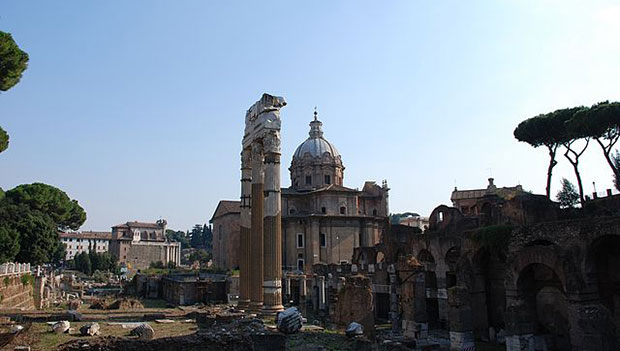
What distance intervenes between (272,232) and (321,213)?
23.8 m

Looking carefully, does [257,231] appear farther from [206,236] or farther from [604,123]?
[206,236]

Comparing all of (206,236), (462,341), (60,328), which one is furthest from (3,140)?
(206,236)

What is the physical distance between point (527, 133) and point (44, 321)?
87.8 feet

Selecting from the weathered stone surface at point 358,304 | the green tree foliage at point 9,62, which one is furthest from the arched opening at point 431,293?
the green tree foliage at point 9,62

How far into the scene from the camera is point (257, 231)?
18.3 m

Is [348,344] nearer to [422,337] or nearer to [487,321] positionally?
[422,337]

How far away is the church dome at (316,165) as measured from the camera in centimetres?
4441

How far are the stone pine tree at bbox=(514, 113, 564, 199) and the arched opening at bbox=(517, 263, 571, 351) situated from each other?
13199 mm

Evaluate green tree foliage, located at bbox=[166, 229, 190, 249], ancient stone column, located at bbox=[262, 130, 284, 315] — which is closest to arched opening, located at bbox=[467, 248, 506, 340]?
ancient stone column, located at bbox=[262, 130, 284, 315]

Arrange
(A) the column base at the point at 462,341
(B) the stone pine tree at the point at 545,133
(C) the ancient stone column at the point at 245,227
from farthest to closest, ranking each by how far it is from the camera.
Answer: (B) the stone pine tree at the point at 545,133
(C) the ancient stone column at the point at 245,227
(A) the column base at the point at 462,341

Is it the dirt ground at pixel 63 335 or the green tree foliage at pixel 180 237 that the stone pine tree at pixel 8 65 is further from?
the green tree foliage at pixel 180 237

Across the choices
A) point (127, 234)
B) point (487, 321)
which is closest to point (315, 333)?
point (487, 321)

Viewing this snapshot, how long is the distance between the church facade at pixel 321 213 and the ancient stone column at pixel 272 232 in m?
20.5

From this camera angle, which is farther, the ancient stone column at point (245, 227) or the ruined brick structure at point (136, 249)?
the ruined brick structure at point (136, 249)
